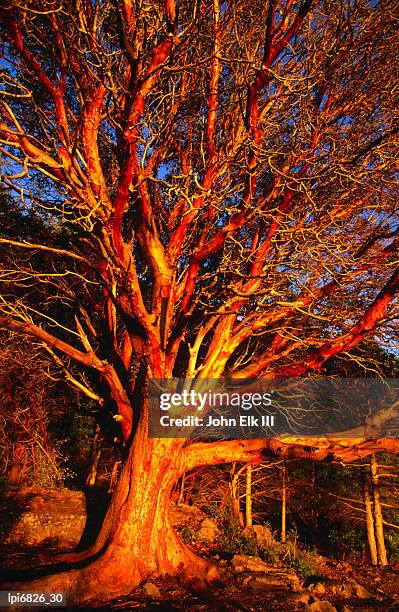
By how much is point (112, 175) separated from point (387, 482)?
15016 mm

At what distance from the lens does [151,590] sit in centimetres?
559

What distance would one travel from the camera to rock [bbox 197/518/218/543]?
901 centimetres

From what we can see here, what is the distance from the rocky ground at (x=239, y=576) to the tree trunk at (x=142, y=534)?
0.25 m

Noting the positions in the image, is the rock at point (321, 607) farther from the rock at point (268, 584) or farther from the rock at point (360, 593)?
the rock at point (360, 593)

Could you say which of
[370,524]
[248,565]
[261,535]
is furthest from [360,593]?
[370,524]

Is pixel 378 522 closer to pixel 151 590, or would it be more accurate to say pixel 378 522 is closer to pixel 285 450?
pixel 285 450

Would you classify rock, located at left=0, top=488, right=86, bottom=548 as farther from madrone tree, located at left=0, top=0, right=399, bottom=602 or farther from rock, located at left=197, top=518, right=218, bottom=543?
rock, located at left=197, top=518, right=218, bottom=543

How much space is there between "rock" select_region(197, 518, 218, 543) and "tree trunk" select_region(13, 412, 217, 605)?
2.44 m

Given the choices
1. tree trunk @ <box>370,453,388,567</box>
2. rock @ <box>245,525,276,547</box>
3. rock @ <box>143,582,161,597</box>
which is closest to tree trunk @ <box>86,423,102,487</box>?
rock @ <box>245,525,276,547</box>

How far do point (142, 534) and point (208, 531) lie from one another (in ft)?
11.7

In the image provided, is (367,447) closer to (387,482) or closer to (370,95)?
(370,95)

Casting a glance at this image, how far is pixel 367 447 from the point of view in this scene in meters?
7.02

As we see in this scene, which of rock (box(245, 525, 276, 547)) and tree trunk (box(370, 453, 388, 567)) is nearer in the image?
rock (box(245, 525, 276, 547))

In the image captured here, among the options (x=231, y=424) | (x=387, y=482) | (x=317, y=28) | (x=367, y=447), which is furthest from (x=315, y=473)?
(x=317, y=28)
